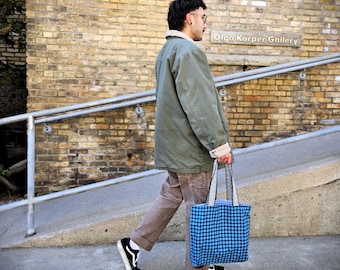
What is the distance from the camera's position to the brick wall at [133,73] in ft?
13.2

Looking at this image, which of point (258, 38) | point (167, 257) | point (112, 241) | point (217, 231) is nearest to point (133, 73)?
point (258, 38)

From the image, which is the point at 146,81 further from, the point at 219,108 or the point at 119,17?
A: the point at 219,108

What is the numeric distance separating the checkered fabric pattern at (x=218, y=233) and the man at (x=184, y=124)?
0.19 metres

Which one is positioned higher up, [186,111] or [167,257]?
[186,111]

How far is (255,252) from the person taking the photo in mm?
2650

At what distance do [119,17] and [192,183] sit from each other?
2.80 metres

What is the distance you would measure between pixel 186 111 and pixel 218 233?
0.72m

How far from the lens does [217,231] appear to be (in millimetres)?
1905

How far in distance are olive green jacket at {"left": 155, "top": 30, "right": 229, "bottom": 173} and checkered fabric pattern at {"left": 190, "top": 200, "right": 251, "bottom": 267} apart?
276 mm

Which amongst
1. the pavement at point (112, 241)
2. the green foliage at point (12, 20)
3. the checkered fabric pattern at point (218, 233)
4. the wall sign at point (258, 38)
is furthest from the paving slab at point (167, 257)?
the green foliage at point (12, 20)

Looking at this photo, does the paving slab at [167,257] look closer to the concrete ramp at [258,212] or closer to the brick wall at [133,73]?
the concrete ramp at [258,212]

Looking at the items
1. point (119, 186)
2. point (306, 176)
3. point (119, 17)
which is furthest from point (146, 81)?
point (306, 176)

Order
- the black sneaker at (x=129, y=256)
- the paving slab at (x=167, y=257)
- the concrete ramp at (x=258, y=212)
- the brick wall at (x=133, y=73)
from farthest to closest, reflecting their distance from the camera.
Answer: the brick wall at (x=133, y=73)
the concrete ramp at (x=258, y=212)
the paving slab at (x=167, y=257)
the black sneaker at (x=129, y=256)

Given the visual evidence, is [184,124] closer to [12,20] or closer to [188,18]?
[188,18]
